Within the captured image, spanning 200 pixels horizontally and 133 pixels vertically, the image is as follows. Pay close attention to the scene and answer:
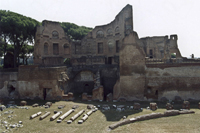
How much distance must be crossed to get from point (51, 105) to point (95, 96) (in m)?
3.84

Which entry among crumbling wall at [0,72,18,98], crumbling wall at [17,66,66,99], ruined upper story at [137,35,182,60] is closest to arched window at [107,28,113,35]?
ruined upper story at [137,35,182,60]

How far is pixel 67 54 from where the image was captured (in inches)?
936

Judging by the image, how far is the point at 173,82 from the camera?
13.6 metres

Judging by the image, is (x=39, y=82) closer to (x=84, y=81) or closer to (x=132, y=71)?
(x=84, y=81)

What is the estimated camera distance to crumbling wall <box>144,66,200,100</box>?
13.4m

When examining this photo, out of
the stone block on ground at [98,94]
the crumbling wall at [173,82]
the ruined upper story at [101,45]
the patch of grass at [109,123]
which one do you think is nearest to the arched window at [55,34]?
the ruined upper story at [101,45]

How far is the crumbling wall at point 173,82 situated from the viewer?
44.0 ft

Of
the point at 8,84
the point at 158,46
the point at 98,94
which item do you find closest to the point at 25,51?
the point at 8,84

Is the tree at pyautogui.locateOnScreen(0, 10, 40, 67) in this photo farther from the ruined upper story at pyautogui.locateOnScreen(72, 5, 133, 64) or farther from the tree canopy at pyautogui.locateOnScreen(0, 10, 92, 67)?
the ruined upper story at pyautogui.locateOnScreen(72, 5, 133, 64)

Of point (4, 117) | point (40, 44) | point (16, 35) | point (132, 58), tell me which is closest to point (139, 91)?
point (132, 58)

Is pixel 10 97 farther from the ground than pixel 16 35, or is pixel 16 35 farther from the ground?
pixel 16 35

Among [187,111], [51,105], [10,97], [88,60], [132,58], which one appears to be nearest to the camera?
[187,111]

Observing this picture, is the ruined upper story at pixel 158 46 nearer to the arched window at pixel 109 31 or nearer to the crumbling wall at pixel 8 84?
the arched window at pixel 109 31

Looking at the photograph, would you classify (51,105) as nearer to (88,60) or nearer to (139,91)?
(139,91)
